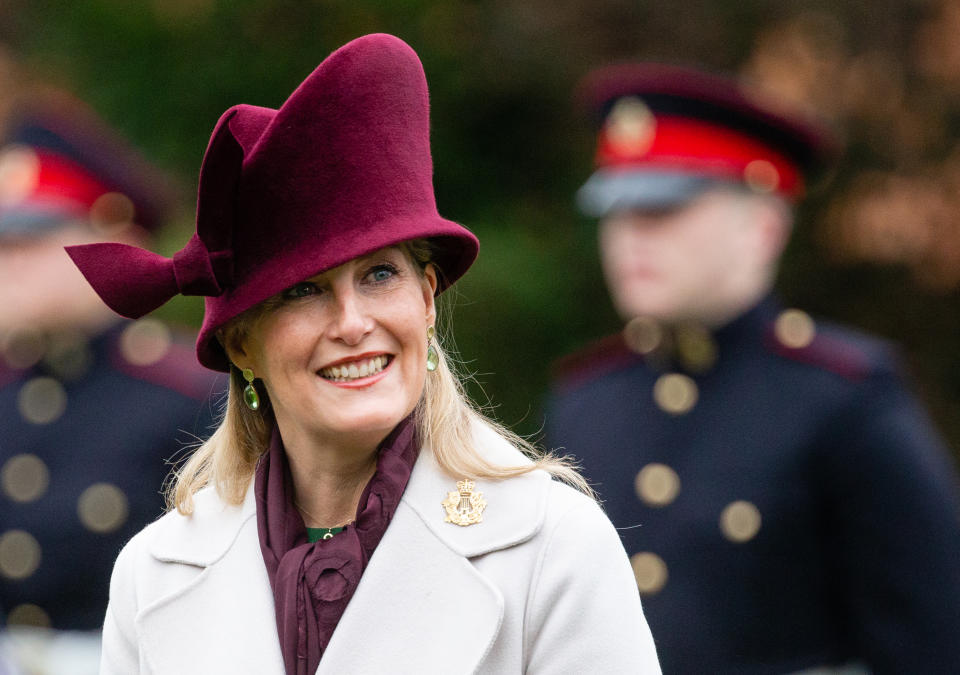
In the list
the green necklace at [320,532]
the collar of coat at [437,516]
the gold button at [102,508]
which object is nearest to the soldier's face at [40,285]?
the gold button at [102,508]

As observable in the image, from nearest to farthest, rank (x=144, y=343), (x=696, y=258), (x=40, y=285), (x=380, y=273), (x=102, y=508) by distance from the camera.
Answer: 1. (x=380, y=273)
2. (x=696, y=258)
3. (x=102, y=508)
4. (x=40, y=285)
5. (x=144, y=343)

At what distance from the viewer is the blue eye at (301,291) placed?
2990 millimetres

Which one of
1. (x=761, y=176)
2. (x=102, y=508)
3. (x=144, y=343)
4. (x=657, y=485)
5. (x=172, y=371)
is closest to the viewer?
(x=657, y=485)

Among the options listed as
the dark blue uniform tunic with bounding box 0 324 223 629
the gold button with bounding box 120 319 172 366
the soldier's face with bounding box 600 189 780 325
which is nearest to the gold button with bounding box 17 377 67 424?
the dark blue uniform tunic with bounding box 0 324 223 629

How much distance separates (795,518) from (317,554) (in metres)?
2.19

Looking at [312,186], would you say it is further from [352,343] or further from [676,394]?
[676,394]

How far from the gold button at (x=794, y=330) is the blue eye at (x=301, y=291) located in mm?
2554

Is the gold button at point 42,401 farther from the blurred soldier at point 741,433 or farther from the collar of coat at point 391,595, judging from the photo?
the collar of coat at point 391,595

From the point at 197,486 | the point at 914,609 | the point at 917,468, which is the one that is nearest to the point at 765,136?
the point at 917,468

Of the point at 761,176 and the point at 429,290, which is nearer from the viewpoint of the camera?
the point at 429,290

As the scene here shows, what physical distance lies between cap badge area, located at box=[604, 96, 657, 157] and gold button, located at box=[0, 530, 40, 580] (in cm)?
267

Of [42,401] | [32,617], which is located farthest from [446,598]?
[42,401]

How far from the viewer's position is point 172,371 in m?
6.25

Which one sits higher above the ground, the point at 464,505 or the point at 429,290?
the point at 429,290
